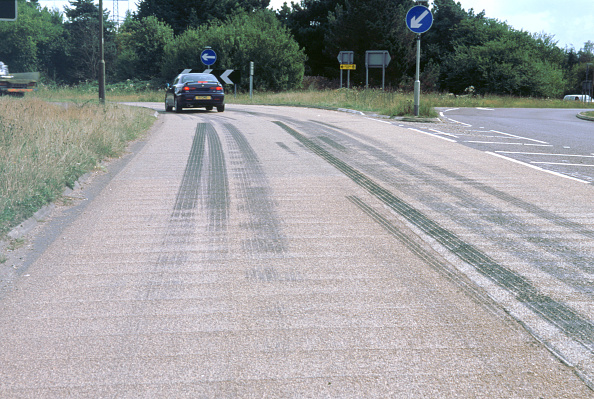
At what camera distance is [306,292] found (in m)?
4.55

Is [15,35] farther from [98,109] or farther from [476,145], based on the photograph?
[476,145]

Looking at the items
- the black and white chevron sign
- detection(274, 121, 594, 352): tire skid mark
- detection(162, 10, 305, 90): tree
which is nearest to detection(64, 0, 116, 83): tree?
detection(162, 10, 305, 90): tree

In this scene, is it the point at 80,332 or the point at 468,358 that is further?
the point at 80,332

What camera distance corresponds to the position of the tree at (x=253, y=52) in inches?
1848

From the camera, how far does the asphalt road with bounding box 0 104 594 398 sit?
3.31m

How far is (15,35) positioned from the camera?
290 ft

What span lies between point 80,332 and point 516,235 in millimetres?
4072

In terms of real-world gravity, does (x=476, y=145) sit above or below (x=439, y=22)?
below

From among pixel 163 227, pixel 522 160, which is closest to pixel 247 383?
pixel 163 227

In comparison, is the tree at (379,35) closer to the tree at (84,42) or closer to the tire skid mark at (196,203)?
the tree at (84,42)

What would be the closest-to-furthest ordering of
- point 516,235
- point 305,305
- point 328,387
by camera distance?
1. point 328,387
2. point 305,305
3. point 516,235

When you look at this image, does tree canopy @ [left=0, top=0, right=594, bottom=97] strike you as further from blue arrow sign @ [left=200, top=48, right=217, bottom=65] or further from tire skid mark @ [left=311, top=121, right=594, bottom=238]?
tire skid mark @ [left=311, top=121, right=594, bottom=238]

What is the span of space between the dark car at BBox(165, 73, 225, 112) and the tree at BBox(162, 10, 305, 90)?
21.5 meters

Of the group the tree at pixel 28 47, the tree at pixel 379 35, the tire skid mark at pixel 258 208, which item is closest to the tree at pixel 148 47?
the tree at pixel 379 35
